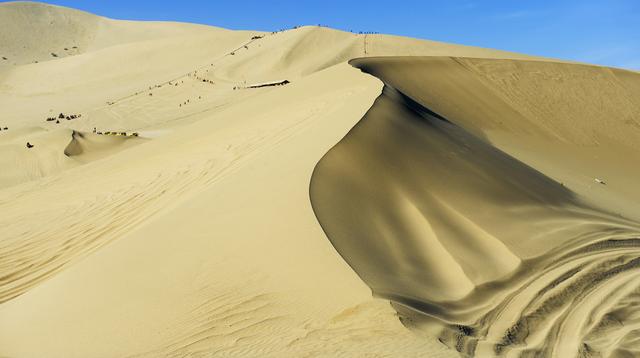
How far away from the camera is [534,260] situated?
23.4 feet

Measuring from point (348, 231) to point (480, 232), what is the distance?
1.81m

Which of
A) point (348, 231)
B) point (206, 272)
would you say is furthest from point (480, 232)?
point (206, 272)

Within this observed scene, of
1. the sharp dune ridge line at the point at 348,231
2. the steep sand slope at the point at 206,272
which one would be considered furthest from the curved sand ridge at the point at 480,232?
the steep sand slope at the point at 206,272

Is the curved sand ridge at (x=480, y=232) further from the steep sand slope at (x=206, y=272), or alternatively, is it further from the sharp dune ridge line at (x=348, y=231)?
the steep sand slope at (x=206, y=272)

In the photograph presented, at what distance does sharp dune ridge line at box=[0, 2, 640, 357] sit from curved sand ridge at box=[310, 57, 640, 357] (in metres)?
0.03

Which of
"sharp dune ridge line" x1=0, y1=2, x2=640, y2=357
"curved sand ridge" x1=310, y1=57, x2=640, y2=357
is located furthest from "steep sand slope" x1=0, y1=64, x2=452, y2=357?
"curved sand ridge" x1=310, y1=57, x2=640, y2=357

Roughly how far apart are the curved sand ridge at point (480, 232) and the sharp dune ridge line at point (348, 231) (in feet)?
0.09

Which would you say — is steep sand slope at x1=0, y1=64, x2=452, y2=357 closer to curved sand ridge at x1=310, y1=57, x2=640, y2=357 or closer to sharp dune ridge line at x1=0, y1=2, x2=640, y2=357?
sharp dune ridge line at x1=0, y1=2, x2=640, y2=357

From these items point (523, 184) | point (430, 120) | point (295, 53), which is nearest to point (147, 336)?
point (523, 184)

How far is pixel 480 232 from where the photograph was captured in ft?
25.2

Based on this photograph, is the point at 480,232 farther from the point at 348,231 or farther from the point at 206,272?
the point at 206,272

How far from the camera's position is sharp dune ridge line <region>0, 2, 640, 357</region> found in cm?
536

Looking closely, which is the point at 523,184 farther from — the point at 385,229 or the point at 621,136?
the point at 621,136

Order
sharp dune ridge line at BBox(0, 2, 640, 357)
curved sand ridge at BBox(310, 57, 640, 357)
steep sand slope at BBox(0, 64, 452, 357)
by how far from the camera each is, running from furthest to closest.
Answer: curved sand ridge at BBox(310, 57, 640, 357)
sharp dune ridge line at BBox(0, 2, 640, 357)
steep sand slope at BBox(0, 64, 452, 357)
